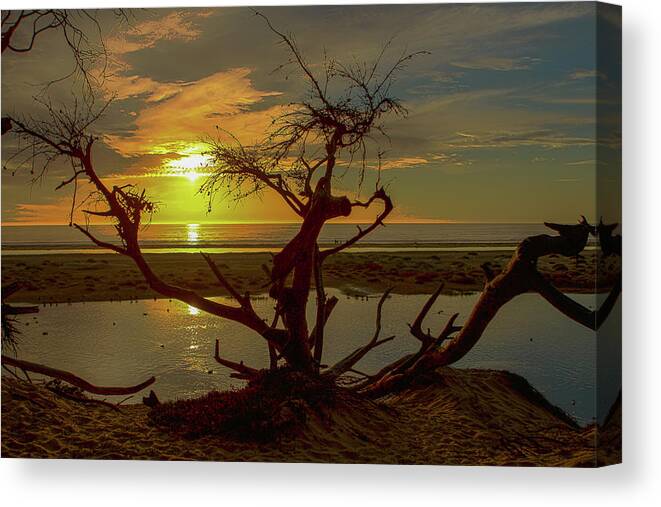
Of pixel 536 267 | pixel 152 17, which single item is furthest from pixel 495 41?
pixel 152 17

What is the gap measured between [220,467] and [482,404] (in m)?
1.55

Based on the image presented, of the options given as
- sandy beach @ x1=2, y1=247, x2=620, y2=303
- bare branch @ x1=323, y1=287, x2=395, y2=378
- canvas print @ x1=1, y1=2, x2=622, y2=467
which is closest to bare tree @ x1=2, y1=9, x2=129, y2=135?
canvas print @ x1=1, y1=2, x2=622, y2=467

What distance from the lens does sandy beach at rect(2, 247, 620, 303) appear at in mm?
5145

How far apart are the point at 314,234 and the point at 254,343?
730 mm

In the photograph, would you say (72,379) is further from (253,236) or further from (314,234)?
(314,234)

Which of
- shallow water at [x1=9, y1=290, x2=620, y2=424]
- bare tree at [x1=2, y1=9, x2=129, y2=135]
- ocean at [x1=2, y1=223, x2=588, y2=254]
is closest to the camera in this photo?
shallow water at [x1=9, y1=290, x2=620, y2=424]

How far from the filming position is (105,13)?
5461 mm

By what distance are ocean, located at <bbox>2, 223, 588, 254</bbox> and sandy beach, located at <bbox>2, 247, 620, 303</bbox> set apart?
5 cm

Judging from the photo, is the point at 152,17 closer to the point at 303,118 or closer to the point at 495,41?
the point at 303,118

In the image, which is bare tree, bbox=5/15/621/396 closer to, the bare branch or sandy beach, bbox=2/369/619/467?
the bare branch

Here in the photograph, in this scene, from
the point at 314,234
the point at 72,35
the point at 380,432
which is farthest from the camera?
the point at 72,35

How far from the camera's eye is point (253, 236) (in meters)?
5.30

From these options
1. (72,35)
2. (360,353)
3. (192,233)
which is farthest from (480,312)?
(72,35)

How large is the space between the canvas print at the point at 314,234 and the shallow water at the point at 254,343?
0.01 metres
